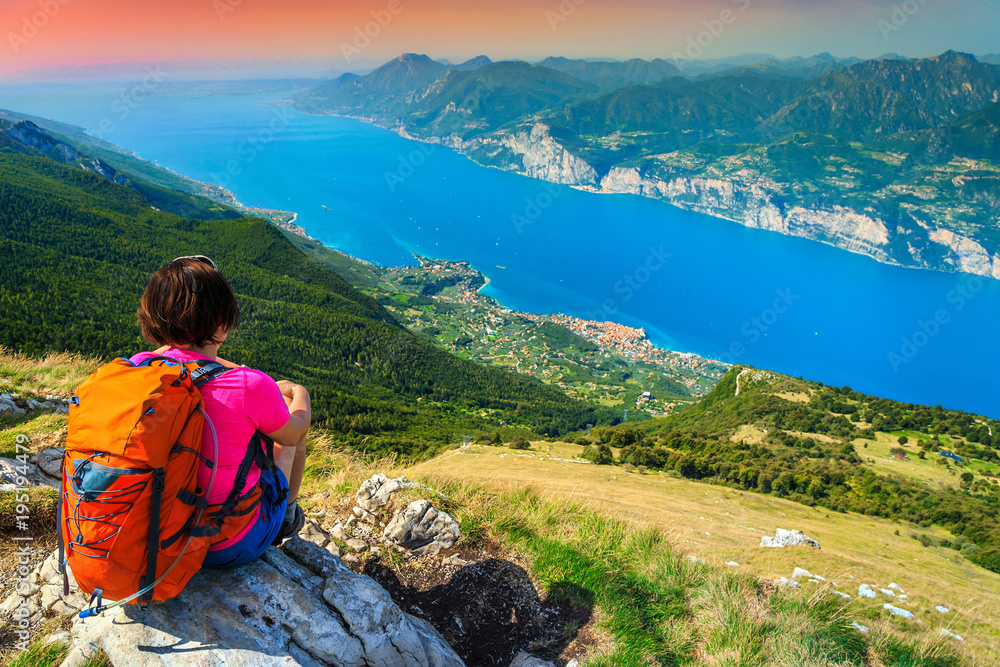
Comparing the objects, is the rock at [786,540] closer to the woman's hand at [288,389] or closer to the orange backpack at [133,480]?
the woman's hand at [288,389]

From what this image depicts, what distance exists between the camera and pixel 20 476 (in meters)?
3.53

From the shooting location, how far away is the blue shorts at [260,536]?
105 inches

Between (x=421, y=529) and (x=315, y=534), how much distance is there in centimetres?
95

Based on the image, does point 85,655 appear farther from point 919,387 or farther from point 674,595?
point 919,387

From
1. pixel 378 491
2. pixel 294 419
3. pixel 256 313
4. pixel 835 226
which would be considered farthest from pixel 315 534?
pixel 835 226

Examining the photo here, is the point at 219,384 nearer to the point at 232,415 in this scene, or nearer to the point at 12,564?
the point at 232,415

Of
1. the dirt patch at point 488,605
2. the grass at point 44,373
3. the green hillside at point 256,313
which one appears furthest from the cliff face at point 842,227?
the grass at point 44,373

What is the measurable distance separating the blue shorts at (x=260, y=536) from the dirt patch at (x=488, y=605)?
1403mm

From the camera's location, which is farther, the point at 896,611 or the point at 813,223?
the point at 813,223

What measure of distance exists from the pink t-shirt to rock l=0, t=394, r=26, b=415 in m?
4.84

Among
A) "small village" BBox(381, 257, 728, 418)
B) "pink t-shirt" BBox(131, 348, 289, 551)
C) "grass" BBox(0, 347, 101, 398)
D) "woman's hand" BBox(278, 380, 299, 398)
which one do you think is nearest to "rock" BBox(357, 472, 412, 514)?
"woman's hand" BBox(278, 380, 299, 398)

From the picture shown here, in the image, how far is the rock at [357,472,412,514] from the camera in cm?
475

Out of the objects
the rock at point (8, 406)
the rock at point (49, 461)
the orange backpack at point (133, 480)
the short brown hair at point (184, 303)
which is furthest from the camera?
the rock at point (8, 406)

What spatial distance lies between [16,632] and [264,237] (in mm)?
88840
